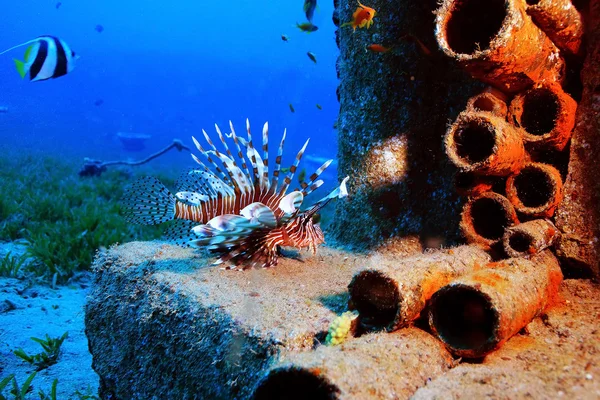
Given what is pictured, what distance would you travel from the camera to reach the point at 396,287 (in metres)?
1.77

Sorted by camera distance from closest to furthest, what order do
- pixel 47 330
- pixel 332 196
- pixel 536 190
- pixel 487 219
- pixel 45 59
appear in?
pixel 332 196 < pixel 536 190 < pixel 487 219 < pixel 47 330 < pixel 45 59

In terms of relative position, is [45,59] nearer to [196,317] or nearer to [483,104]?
[196,317]

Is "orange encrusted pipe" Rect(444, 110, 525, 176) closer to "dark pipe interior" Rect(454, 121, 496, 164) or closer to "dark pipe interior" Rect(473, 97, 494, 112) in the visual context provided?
"dark pipe interior" Rect(454, 121, 496, 164)

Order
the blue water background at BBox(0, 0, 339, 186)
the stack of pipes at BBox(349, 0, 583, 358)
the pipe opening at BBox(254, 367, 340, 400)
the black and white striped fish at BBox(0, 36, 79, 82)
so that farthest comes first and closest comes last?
the blue water background at BBox(0, 0, 339, 186)
the black and white striped fish at BBox(0, 36, 79, 82)
the stack of pipes at BBox(349, 0, 583, 358)
the pipe opening at BBox(254, 367, 340, 400)

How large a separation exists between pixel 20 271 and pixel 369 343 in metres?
4.87

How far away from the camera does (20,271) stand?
4848 millimetres

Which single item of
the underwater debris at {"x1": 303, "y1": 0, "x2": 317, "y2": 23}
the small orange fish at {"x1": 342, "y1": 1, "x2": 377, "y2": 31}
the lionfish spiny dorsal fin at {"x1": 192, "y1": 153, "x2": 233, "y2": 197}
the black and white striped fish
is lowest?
the lionfish spiny dorsal fin at {"x1": 192, "y1": 153, "x2": 233, "y2": 197}

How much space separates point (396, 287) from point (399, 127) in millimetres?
2051

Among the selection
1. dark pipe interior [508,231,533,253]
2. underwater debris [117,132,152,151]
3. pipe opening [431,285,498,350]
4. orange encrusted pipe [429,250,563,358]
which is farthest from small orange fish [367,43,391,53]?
underwater debris [117,132,152,151]

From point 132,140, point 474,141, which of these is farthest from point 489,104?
point 132,140

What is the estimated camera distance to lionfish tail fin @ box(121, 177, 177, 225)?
3291 millimetres

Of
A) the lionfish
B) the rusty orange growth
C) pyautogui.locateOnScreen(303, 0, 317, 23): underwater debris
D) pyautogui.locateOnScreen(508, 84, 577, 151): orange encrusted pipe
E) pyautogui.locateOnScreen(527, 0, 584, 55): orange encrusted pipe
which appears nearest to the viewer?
the rusty orange growth

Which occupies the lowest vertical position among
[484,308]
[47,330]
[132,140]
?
[47,330]

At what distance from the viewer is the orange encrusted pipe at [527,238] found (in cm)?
225
